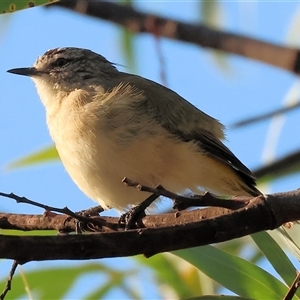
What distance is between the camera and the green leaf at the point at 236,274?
2.08 m

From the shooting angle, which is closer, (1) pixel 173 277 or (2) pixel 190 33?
(1) pixel 173 277

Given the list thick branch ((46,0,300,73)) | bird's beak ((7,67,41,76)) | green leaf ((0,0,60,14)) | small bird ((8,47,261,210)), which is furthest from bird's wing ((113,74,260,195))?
green leaf ((0,0,60,14))

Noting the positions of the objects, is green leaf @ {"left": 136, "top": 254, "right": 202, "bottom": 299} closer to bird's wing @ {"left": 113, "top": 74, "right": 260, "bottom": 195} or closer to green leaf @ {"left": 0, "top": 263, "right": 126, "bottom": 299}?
green leaf @ {"left": 0, "top": 263, "right": 126, "bottom": 299}

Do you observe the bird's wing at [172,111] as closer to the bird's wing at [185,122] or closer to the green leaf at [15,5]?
the bird's wing at [185,122]

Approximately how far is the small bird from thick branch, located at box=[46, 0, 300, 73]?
0.96 feet

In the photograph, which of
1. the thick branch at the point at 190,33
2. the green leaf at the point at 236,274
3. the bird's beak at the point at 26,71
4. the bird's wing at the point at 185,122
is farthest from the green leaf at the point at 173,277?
the bird's beak at the point at 26,71

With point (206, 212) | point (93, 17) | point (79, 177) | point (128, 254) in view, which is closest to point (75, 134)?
point (79, 177)

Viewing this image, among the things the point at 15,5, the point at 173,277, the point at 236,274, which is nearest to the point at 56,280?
the point at 173,277

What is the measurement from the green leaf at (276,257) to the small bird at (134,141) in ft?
2.01

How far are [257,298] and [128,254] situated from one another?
0.78 meters

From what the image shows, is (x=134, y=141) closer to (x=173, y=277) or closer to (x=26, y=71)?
(x=173, y=277)

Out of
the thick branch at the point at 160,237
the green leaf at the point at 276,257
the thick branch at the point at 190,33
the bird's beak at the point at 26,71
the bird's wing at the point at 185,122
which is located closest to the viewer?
the thick branch at the point at 160,237

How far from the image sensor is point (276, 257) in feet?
7.00

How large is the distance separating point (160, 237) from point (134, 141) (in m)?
1.22
